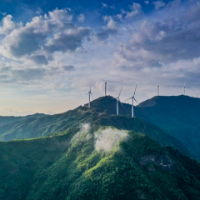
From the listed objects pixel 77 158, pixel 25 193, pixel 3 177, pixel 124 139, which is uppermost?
pixel 124 139

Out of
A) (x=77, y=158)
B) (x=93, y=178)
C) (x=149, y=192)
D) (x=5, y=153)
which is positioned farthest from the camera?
(x=5, y=153)

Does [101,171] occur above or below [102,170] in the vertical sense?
below

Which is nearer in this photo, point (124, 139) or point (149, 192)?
point (149, 192)

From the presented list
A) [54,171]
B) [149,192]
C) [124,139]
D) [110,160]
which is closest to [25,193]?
[54,171]

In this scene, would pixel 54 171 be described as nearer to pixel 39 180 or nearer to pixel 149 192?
pixel 39 180

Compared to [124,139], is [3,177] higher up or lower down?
lower down

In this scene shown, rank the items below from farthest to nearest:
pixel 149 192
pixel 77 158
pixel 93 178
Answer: pixel 77 158 → pixel 93 178 → pixel 149 192

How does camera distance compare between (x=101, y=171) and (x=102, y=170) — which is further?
(x=102, y=170)

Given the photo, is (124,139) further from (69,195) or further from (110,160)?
(69,195)
